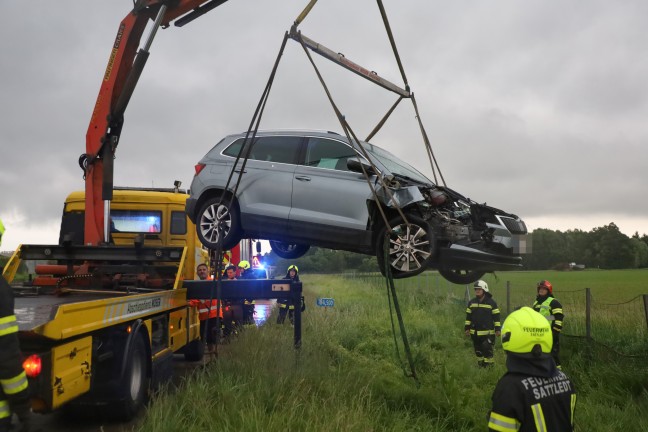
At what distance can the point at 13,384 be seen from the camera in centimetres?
359

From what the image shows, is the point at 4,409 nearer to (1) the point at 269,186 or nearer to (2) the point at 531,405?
(2) the point at 531,405

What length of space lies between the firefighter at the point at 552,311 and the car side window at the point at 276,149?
528cm

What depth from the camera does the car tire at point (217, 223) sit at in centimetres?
646

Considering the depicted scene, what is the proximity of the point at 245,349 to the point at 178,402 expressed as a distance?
222 cm

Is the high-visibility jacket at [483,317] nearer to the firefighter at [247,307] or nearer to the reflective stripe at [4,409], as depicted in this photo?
the firefighter at [247,307]

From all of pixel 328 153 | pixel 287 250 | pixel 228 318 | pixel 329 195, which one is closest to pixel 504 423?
pixel 329 195

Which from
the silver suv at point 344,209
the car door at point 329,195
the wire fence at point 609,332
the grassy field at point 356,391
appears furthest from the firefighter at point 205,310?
the wire fence at point 609,332

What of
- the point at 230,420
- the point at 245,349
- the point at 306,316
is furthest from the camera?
the point at 306,316

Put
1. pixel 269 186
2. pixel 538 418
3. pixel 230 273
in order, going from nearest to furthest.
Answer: pixel 538 418
pixel 269 186
pixel 230 273

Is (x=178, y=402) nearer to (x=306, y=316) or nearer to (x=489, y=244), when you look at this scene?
(x=489, y=244)

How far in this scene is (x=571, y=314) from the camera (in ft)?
40.1

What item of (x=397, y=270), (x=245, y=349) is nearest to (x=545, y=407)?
(x=397, y=270)

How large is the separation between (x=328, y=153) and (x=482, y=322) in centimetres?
544

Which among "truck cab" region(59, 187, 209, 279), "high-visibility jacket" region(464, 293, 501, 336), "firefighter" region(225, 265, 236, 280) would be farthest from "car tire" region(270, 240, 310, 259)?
"high-visibility jacket" region(464, 293, 501, 336)
